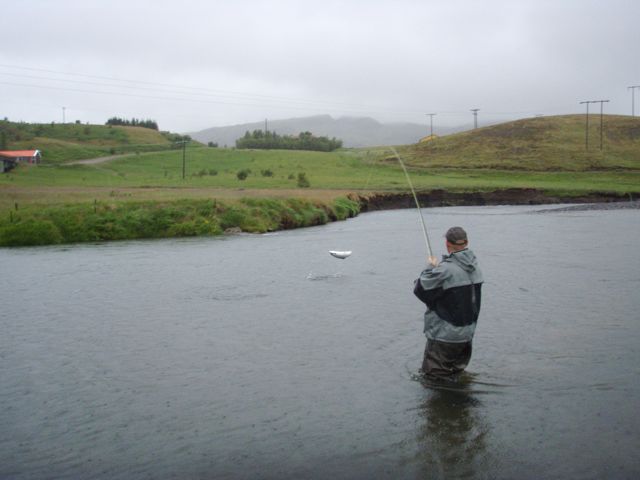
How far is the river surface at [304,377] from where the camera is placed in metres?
7.45

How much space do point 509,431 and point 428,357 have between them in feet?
5.16

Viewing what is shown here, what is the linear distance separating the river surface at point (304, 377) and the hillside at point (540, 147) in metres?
70.2

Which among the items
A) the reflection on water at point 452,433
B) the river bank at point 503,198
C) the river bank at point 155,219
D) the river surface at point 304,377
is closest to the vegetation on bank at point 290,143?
the river bank at point 503,198

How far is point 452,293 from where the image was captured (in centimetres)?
856

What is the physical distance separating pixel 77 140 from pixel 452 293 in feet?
383

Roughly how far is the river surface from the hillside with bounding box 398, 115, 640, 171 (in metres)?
70.2

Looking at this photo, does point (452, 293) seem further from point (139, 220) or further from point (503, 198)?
point (503, 198)

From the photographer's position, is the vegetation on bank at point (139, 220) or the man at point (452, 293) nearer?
the man at point (452, 293)

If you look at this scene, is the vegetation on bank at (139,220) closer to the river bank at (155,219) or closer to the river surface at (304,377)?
the river bank at (155,219)

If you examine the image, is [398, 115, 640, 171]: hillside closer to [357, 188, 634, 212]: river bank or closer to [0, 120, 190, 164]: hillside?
[357, 188, 634, 212]: river bank

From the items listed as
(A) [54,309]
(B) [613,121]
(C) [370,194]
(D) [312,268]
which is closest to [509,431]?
(A) [54,309]

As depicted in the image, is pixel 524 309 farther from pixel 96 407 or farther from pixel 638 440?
pixel 96 407

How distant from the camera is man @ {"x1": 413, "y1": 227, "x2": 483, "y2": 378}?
28.0 feet

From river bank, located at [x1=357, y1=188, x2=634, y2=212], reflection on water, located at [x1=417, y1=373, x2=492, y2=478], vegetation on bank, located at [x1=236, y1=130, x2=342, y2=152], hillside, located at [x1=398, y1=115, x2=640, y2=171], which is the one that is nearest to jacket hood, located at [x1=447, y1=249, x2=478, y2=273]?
reflection on water, located at [x1=417, y1=373, x2=492, y2=478]
